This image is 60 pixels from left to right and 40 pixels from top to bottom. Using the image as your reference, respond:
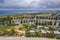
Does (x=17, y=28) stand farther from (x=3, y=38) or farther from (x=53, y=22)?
(x=53, y=22)

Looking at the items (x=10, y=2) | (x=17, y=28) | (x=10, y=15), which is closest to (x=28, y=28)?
(x=17, y=28)

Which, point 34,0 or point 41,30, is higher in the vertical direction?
point 34,0

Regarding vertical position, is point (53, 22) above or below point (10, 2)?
below

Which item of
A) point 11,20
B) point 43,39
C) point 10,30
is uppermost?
point 11,20

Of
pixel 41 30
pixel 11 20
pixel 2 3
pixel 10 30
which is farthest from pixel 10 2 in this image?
pixel 41 30

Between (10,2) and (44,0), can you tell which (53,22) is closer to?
(44,0)

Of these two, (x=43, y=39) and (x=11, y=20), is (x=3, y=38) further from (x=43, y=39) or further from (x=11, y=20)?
(x=43, y=39)

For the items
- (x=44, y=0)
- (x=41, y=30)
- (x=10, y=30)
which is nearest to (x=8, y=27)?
(x=10, y=30)
